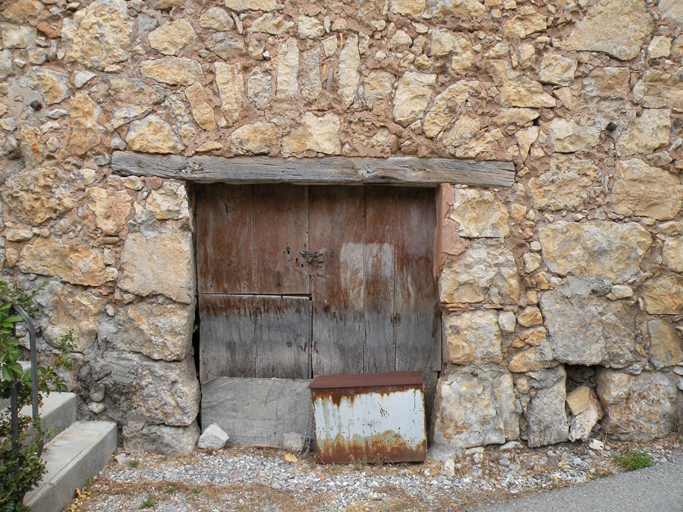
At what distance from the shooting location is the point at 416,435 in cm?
265

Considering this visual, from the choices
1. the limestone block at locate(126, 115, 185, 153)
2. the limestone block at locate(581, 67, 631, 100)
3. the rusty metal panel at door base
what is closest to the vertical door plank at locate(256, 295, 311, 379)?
the rusty metal panel at door base

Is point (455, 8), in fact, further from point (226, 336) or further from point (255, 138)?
point (226, 336)

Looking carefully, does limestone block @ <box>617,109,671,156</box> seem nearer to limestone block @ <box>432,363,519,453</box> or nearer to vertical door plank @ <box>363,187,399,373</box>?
vertical door plank @ <box>363,187,399,373</box>

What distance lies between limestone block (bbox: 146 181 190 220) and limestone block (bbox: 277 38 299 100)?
→ 76cm

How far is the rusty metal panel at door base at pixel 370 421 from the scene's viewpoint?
8.70ft

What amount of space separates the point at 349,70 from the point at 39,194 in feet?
6.00

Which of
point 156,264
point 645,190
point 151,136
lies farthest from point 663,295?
point 151,136

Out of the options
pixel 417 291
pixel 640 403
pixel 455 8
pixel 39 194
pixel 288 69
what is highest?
pixel 455 8

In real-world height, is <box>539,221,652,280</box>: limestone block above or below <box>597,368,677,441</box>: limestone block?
above

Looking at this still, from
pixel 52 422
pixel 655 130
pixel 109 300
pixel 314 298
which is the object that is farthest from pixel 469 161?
pixel 52 422

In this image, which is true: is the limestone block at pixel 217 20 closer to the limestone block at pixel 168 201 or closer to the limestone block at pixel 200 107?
the limestone block at pixel 200 107

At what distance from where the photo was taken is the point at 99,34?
8.37ft

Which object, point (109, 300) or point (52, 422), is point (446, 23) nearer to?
point (109, 300)

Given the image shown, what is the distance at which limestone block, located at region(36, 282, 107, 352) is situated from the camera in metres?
2.67
